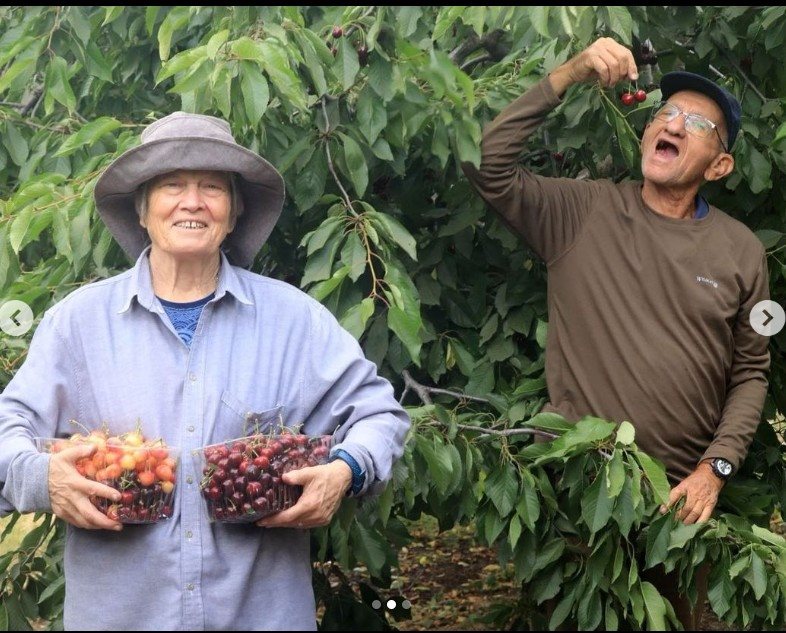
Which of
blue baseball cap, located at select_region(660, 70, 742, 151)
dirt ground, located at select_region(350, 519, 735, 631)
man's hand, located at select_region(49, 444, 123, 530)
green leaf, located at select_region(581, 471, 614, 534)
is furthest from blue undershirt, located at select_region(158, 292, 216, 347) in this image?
dirt ground, located at select_region(350, 519, 735, 631)

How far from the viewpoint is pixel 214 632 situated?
7.97 ft

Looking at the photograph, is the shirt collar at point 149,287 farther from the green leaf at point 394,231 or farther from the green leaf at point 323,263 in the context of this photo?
the green leaf at point 394,231

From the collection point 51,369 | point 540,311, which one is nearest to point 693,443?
point 540,311

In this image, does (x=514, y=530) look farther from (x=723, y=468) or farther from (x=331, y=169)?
(x=331, y=169)

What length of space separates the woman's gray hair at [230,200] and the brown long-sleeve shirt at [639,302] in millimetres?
907

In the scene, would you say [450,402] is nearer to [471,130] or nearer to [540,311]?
[540,311]

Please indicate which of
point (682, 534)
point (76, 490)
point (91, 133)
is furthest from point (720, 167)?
point (76, 490)

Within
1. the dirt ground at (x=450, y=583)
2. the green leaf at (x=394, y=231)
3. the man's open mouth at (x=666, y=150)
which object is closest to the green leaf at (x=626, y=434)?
the green leaf at (x=394, y=231)

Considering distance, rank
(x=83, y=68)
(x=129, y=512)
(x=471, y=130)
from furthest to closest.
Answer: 1. (x=83, y=68)
2. (x=471, y=130)
3. (x=129, y=512)

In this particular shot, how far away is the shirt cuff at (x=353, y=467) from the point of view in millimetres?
2449

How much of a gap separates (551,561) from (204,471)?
1437 mm

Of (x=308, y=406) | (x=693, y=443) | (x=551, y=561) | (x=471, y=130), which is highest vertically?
(x=471, y=130)

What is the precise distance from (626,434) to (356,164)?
1077mm

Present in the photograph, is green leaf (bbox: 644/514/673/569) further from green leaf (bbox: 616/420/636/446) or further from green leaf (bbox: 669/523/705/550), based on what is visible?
green leaf (bbox: 616/420/636/446)
